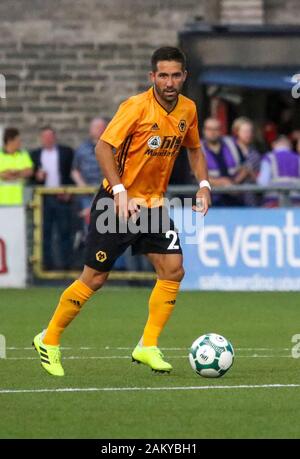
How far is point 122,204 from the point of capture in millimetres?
10445

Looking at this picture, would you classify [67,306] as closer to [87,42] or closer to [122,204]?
[122,204]

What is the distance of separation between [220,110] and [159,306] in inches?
460

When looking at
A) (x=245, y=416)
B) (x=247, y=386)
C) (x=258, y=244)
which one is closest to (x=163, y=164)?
(x=247, y=386)

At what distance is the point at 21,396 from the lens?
382 inches

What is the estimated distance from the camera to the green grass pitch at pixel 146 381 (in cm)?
846

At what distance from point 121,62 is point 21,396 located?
15409mm

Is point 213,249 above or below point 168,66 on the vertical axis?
below

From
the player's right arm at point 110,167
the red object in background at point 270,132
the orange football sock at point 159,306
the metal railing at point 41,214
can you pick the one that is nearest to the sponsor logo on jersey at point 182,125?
the player's right arm at point 110,167

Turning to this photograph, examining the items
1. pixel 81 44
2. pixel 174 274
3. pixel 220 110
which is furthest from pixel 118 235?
pixel 81 44

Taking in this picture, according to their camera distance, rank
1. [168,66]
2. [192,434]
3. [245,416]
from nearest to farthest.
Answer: [192,434] < [245,416] < [168,66]

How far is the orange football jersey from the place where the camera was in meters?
10.8

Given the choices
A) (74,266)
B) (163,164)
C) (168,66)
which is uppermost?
(168,66)

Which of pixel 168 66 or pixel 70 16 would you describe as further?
pixel 70 16

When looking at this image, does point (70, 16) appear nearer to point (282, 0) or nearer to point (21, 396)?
point (282, 0)
